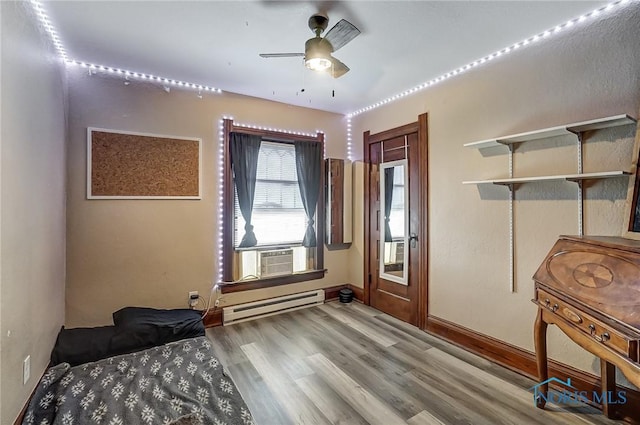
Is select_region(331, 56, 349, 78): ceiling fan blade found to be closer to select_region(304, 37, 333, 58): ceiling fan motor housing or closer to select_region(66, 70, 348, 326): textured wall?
select_region(304, 37, 333, 58): ceiling fan motor housing

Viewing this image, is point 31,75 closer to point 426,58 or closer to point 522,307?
point 426,58

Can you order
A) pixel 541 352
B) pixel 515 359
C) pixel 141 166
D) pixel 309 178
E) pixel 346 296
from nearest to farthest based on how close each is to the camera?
pixel 541 352, pixel 515 359, pixel 141 166, pixel 309 178, pixel 346 296

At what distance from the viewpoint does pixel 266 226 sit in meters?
3.64

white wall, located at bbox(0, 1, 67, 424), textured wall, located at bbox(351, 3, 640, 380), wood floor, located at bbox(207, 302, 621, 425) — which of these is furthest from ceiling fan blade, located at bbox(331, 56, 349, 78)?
wood floor, located at bbox(207, 302, 621, 425)

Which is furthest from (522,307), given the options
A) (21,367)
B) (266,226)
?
(21,367)

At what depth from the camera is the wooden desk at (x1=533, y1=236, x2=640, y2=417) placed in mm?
1232

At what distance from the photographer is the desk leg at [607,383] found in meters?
1.77

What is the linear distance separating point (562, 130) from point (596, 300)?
122 cm

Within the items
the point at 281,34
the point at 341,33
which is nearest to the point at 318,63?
the point at 341,33

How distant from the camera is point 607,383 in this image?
178 cm

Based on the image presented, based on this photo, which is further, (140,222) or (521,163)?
(140,222)

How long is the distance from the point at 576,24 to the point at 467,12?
837mm

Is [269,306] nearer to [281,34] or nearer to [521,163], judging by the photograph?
[281,34]

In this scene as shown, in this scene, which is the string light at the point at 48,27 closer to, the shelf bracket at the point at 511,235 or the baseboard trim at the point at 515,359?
the shelf bracket at the point at 511,235
